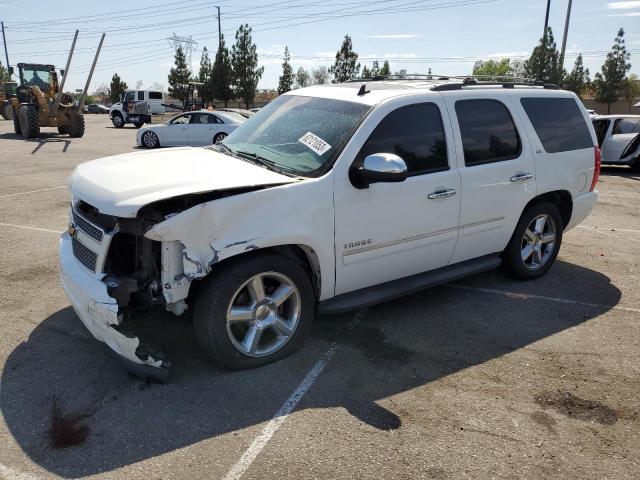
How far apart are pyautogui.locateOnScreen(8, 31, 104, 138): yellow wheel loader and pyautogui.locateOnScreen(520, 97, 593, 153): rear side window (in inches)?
731

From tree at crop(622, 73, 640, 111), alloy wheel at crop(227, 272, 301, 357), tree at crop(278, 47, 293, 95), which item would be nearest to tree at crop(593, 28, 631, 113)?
tree at crop(622, 73, 640, 111)

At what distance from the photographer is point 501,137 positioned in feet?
15.7

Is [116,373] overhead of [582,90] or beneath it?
beneath

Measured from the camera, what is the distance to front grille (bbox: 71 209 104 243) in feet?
11.0

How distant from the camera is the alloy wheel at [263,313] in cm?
350

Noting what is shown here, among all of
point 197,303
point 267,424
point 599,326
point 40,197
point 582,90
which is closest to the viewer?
point 267,424

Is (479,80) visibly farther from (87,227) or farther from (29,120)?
(29,120)

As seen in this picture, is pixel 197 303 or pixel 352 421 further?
pixel 197 303

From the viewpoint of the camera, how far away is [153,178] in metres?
3.43

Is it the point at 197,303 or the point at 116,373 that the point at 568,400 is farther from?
the point at 116,373

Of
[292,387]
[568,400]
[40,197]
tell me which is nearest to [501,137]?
[568,400]

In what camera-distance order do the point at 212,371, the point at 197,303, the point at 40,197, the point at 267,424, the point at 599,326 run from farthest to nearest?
the point at 40,197 → the point at 599,326 → the point at 212,371 → the point at 197,303 → the point at 267,424

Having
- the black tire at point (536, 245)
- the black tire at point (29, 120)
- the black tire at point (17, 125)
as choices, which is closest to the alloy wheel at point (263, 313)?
the black tire at point (536, 245)

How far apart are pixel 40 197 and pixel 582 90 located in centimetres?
5678
